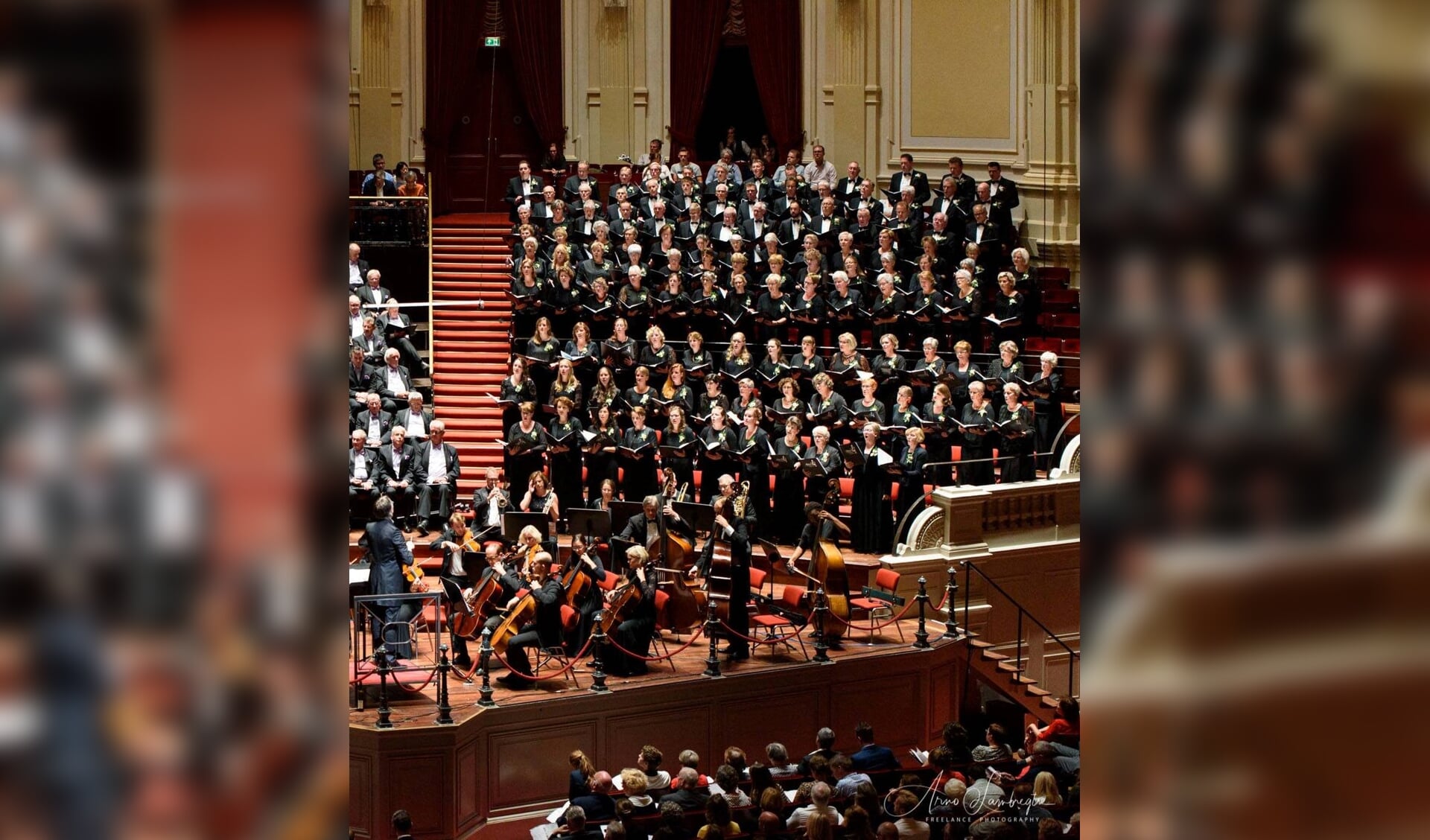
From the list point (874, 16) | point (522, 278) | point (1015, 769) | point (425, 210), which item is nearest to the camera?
point (1015, 769)

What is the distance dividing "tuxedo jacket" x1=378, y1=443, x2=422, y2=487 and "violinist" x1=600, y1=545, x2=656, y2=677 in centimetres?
306

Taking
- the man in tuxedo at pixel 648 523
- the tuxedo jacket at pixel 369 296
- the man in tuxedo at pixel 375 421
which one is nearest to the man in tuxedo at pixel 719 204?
the tuxedo jacket at pixel 369 296

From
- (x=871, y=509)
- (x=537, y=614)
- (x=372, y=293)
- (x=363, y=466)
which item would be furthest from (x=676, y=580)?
(x=372, y=293)

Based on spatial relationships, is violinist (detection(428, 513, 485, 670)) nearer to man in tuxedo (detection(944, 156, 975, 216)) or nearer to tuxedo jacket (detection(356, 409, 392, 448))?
tuxedo jacket (detection(356, 409, 392, 448))

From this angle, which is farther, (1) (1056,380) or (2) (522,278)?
(2) (522,278)

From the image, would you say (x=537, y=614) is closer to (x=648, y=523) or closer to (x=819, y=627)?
(x=648, y=523)

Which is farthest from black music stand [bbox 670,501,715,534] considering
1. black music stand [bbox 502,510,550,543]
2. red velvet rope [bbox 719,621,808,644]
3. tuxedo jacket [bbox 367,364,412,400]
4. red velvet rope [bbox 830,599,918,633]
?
tuxedo jacket [bbox 367,364,412,400]

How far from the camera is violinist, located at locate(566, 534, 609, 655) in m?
11.6
